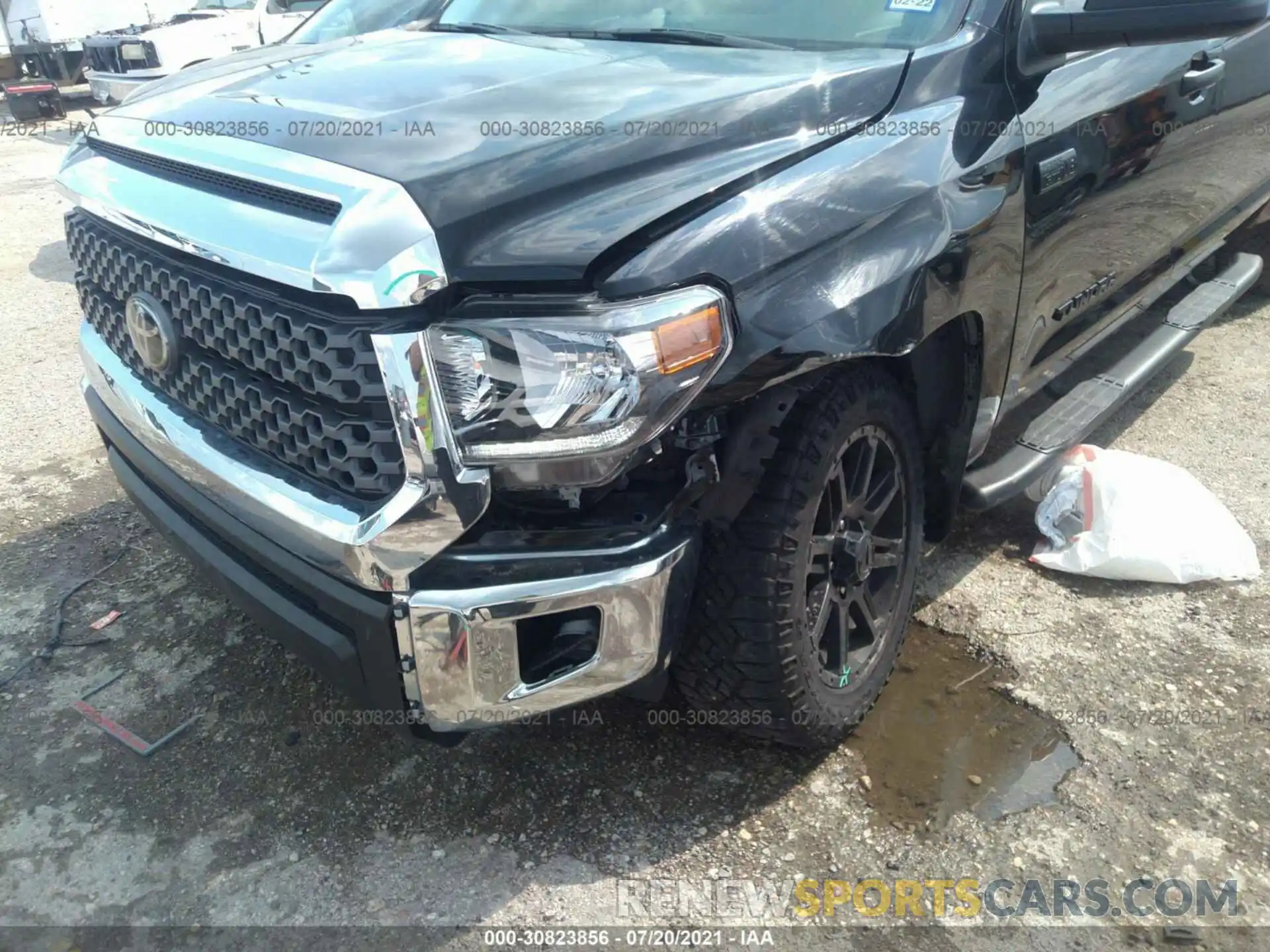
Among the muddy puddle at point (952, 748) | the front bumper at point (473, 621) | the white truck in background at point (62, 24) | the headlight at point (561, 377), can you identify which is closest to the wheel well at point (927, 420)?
the front bumper at point (473, 621)

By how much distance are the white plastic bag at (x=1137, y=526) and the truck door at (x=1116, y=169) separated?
1.42 ft

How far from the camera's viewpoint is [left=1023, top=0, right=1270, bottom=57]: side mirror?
2.02m

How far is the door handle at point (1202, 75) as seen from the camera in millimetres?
3120

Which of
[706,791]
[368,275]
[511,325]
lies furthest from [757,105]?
[706,791]

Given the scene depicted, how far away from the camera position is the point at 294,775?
8.13 ft

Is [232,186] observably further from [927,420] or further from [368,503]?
[927,420]

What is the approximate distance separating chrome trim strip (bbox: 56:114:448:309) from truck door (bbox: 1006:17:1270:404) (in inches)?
61.1

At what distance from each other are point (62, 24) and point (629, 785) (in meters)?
18.3

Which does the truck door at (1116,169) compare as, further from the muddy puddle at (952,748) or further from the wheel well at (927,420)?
the muddy puddle at (952,748)

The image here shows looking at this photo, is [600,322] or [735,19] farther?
[735,19]

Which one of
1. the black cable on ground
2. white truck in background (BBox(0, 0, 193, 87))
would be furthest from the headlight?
white truck in background (BBox(0, 0, 193, 87))

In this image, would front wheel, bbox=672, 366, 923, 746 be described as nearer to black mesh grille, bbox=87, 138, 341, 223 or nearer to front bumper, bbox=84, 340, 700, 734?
front bumper, bbox=84, 340, 700, 734

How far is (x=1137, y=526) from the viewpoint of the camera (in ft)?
10.5

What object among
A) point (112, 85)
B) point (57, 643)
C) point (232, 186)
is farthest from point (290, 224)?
point (112, 85)
